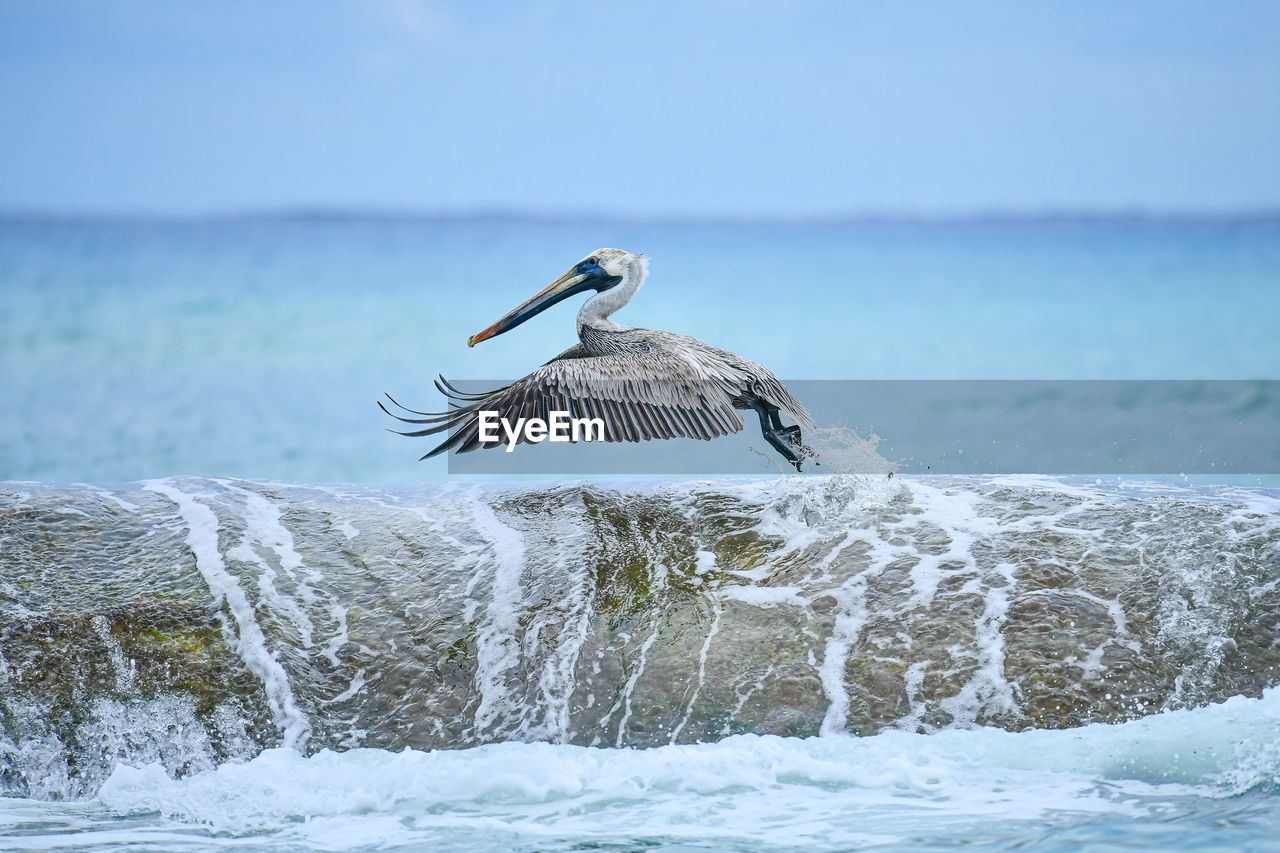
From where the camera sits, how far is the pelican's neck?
625 centimetres

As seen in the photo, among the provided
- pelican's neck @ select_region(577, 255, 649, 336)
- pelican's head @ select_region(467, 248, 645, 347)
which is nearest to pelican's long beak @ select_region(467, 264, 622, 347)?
pelican's head @ select_region(467, 248, 645, 347)

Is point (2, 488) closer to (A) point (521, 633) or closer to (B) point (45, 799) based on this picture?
(B) point (45, 799)

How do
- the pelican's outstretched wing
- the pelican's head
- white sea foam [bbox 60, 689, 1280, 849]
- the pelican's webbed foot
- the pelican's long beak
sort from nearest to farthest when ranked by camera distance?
white sea foam [bbox 60, 689, 1280, 849] → the pelican's outstretched wing → the pelican's webbed foot → the pelican's head → the pelican's long beak

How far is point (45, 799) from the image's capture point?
434cm

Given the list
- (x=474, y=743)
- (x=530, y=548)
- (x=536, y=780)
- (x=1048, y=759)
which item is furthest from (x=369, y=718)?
(x=1048, y=759)

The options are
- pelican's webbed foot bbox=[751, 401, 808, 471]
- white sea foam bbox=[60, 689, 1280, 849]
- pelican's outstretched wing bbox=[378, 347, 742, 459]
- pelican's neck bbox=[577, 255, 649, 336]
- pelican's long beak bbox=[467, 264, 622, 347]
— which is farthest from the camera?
pelican's long beak bbox=[467, 264, 622, 347]

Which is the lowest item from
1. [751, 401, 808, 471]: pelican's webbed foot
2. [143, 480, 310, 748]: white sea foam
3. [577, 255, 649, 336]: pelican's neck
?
[143, 480, 310, 748]: white sea foam

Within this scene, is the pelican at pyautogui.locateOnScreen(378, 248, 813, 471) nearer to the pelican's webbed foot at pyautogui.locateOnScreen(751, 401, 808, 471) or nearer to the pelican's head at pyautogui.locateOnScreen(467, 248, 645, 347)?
the pelican's webbed foot at pyautogui.locateOnScreen(751, 401, 808, 471)

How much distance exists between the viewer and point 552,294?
22.4ft

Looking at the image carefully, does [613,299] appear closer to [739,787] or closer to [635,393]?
[635,393]

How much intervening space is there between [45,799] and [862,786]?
2682 mm

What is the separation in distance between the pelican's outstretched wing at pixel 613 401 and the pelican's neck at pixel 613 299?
0.41m

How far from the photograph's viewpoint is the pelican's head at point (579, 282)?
6531 mm

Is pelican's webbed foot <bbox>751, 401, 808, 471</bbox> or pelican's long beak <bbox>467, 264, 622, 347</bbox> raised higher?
pelican's long beak <bbox>467, 264, 622, 347</bbox>
